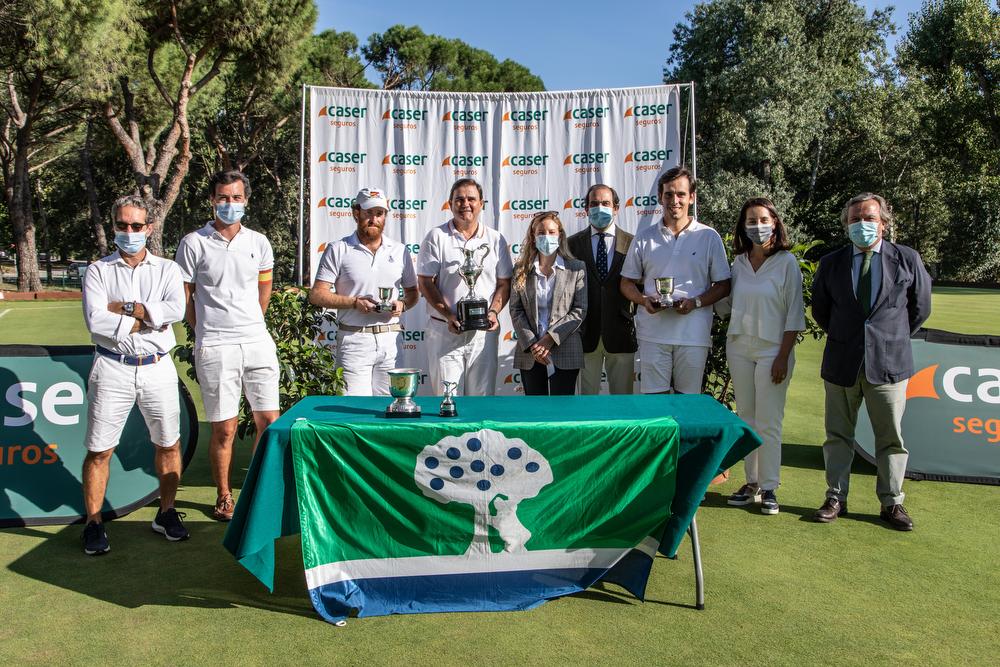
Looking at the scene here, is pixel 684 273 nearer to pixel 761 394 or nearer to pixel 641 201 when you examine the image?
pixel 761 394

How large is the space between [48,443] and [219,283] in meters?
1.54

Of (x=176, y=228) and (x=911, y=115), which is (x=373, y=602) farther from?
(x=176, y=228)

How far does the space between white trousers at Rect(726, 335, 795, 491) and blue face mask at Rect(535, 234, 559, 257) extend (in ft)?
4.32

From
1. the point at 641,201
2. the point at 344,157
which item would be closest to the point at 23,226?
the point at 344,157

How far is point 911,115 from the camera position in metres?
31.5

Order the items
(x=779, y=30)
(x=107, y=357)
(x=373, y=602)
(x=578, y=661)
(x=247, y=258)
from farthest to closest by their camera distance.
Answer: (x=779, y=30)
(x=247, y=258)
(x=107, y=357)
(x=373, y=602)
(x=578, y=661)

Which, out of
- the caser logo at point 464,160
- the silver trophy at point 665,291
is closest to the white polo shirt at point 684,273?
the silver trophy at point 665,291

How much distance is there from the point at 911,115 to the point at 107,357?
111 ft

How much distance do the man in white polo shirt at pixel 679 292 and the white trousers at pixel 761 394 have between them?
0.23 m

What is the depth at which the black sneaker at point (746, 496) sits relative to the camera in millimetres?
5332

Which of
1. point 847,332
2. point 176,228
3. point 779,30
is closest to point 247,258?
point 847,332

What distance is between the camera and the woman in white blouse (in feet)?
16.3

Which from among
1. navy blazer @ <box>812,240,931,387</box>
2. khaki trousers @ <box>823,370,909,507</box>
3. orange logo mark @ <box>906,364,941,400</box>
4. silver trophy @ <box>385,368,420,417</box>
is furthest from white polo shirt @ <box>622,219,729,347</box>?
silver trophy @ <box>385,368,420,417</box>

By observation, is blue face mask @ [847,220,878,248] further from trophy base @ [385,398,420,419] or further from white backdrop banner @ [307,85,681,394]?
trophy base @ [385,398,420,419]
